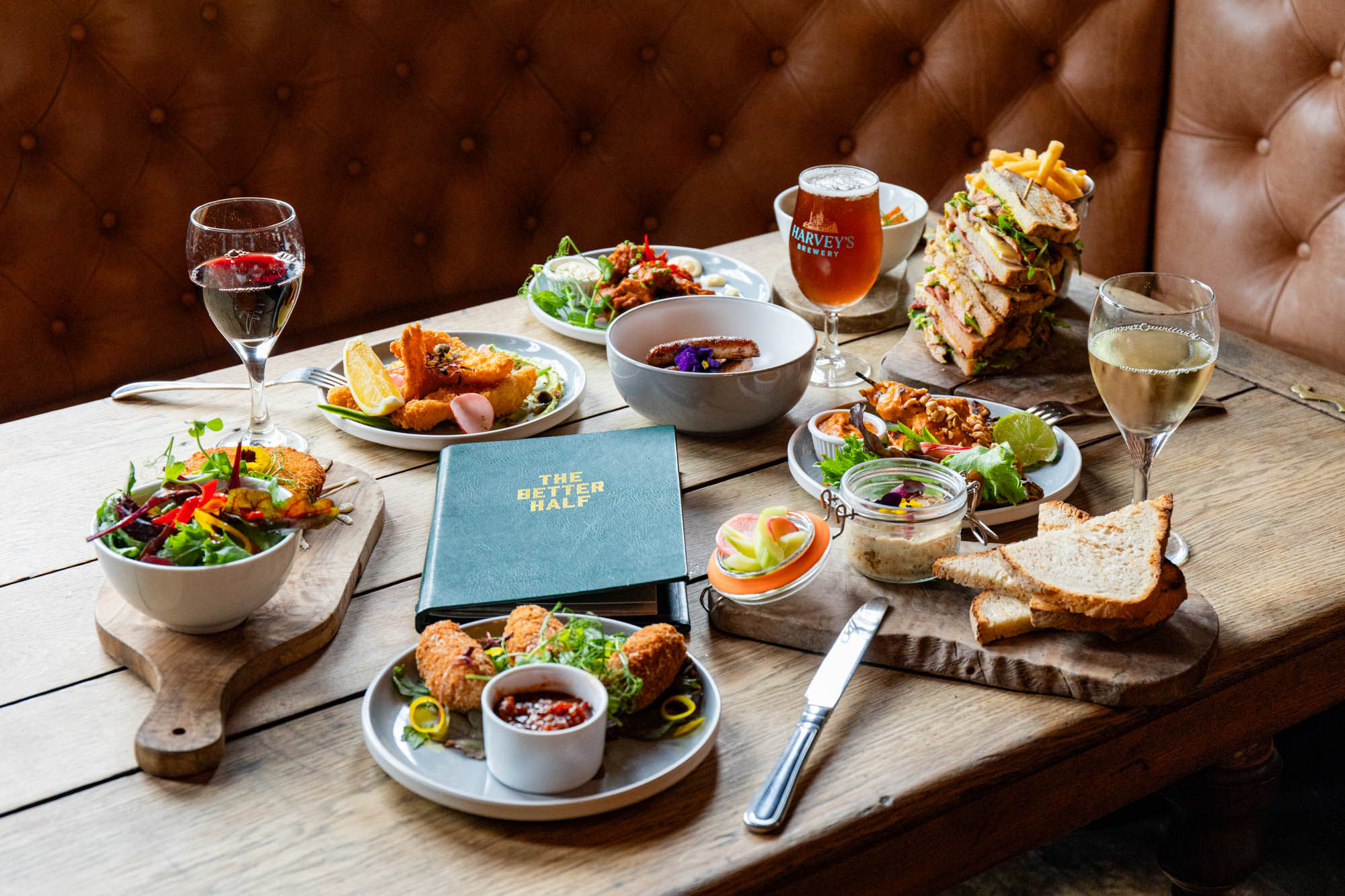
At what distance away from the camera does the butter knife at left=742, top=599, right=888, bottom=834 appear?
807 mm

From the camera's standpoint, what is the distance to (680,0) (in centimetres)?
254

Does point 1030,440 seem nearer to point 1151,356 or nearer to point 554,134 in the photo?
point 1151,356

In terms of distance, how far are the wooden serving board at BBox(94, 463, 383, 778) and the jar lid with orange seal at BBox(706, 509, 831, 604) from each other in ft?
1.20

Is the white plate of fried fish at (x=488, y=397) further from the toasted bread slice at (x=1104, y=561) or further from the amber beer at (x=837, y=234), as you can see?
the toasted bread slice at (x=1104, y=561)

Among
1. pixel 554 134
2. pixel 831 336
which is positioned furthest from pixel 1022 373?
pixel 554 134

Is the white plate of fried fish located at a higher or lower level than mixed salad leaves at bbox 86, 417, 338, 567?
lower

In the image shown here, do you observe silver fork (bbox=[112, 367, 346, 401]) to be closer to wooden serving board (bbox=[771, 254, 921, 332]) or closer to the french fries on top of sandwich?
wooden serving board (bbox=[771, 254, 921, 332])

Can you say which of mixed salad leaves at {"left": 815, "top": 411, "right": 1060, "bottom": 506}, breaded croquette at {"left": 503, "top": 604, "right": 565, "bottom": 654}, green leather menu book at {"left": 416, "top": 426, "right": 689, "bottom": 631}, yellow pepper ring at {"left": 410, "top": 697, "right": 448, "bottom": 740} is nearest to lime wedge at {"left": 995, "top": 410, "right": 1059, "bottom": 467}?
mixed salad leaves at {"left": 815, "top": 411, "right": 1060, "bottom": 506}

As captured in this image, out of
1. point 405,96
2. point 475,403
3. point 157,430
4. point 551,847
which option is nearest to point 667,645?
point 551,847

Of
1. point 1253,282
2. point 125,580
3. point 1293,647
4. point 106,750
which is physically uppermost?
point 125,580

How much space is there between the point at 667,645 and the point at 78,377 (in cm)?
198

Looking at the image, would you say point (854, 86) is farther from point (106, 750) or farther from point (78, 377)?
point (106, 750)

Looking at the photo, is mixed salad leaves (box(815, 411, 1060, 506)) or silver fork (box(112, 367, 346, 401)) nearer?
mixed salad leaves (box(815, 411, 1060, 506))

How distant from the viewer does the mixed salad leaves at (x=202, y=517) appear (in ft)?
3.05
